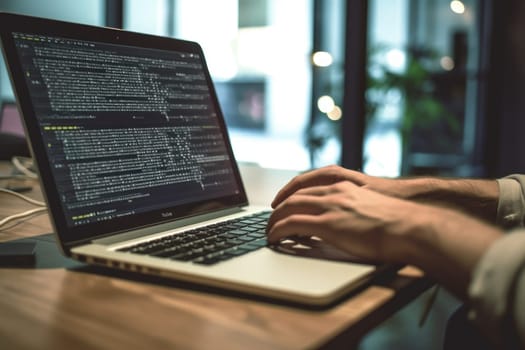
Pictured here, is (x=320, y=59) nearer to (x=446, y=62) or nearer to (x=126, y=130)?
(x=446, y=62)

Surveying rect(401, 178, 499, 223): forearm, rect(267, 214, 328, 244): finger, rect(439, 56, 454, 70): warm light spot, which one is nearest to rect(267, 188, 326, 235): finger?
rect(267, 214, 328, 244): finger

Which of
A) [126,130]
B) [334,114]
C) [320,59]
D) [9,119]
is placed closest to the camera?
[126,130]

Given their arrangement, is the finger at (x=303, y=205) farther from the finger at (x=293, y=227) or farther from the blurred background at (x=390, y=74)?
the blurred background at (x=390, y=74)

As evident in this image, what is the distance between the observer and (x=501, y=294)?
50 cm

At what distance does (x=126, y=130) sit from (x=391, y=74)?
3.62 meters

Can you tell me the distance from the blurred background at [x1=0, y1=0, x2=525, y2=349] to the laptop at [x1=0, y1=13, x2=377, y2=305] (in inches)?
123

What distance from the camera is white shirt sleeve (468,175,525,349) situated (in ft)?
1.64

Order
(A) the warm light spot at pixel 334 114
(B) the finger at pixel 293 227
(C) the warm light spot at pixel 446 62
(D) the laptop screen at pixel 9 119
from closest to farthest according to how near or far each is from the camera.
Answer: (B) the finger at pixel 293 227, (D) the laptop screen at pixel 9 119, (A) the warm light spot at pixel 334 114, (C) the warm light spot at pixel 446 62

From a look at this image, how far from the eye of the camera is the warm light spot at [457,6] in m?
5.26

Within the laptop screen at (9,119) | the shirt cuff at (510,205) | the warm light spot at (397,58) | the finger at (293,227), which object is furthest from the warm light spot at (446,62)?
the finger at (293,227)

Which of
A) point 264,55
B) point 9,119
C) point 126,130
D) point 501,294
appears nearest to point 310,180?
point 126,130

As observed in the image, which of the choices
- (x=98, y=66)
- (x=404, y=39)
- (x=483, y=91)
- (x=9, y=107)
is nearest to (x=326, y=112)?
(x=404, y=39)

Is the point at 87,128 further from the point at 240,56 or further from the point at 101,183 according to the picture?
the point at 240,56

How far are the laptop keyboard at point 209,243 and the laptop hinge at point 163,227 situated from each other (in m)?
0.05
